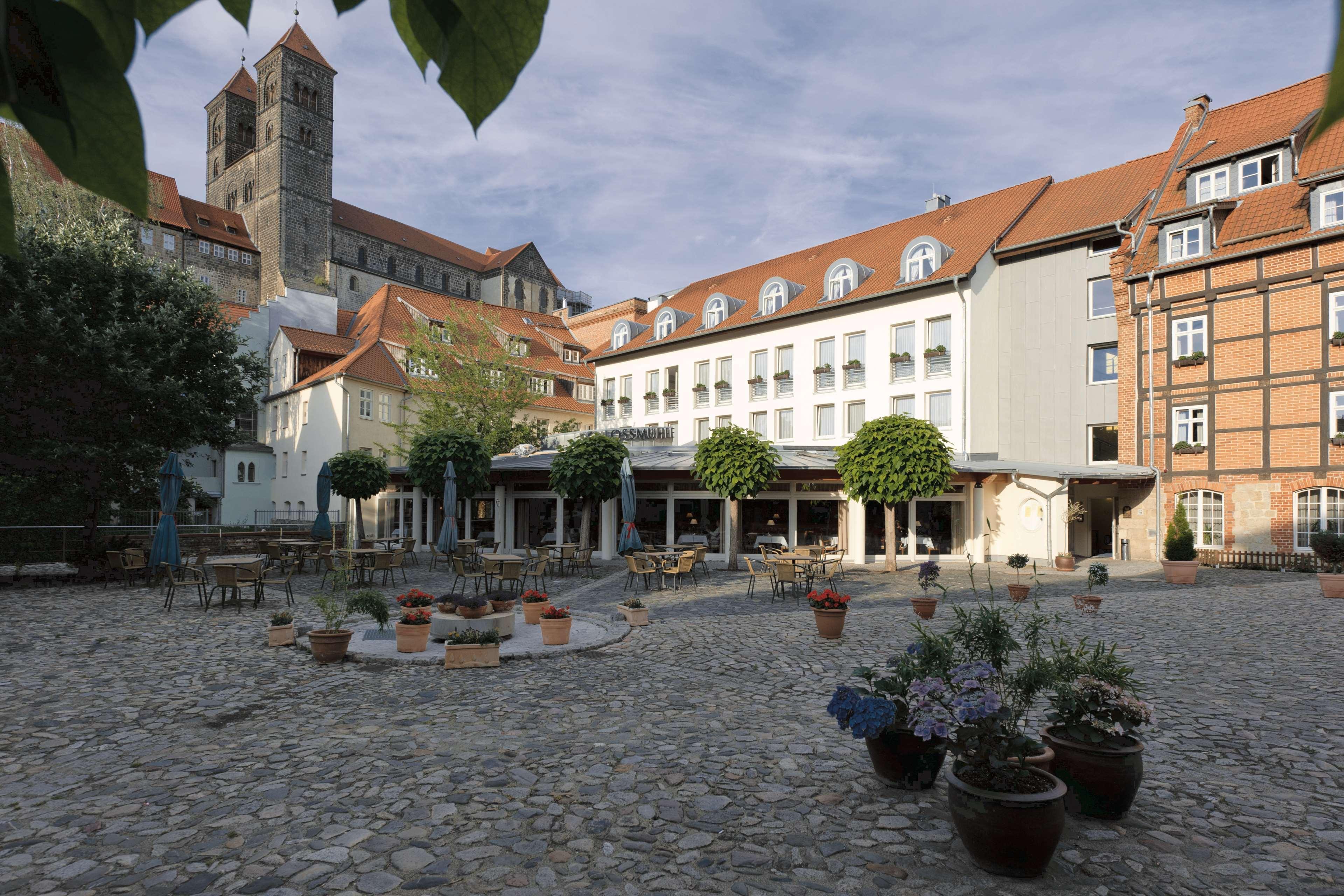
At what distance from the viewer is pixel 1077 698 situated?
16.8 ft

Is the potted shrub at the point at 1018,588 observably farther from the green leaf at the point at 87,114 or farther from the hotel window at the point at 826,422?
the green leaf at the point at 87,114

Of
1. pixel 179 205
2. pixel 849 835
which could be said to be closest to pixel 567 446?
pixel 849 835

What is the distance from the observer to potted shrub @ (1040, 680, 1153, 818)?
16.0ft

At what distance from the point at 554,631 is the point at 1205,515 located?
21.6 meters

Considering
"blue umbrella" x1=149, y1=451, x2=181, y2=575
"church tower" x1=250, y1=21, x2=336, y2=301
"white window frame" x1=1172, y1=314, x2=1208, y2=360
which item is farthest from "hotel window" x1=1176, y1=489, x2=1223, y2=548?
"church tower" x1=250, y1=21, x2=336, y2=301

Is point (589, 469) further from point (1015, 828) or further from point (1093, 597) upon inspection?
point (1015, 828)

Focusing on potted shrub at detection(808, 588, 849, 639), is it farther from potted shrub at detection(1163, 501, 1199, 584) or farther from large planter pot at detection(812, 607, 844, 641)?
potted shrub at detection(1163, 501, 1199, 584)

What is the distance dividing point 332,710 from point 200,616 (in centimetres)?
752

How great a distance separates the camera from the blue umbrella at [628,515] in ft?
63.2

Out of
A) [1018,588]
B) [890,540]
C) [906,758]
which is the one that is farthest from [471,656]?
[890,540]

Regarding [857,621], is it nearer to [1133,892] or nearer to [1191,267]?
[1133,892]

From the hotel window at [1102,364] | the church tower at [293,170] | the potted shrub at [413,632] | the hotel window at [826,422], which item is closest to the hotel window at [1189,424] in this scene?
the hotel window at [1102,364]

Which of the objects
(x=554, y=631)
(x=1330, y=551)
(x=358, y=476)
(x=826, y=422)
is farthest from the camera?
(x=826, y=422)

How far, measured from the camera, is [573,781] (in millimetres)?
5727
